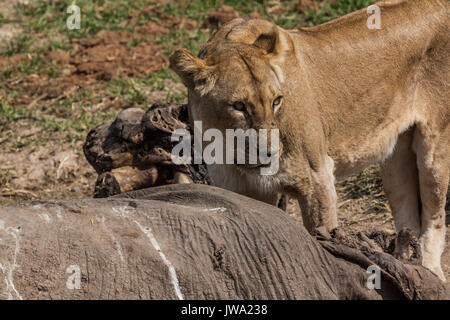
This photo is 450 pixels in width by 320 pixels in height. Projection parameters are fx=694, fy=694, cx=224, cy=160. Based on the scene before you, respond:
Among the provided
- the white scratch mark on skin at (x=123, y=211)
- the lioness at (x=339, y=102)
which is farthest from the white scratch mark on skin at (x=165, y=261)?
the lioness at (x=339, y=102)

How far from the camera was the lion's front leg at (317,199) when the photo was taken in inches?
171

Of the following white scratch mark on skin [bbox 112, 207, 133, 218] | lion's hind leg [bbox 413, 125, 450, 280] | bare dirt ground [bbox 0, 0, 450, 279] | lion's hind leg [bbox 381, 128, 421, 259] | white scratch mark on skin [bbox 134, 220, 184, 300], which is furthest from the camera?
bare dirt ground [bbox 0, 0, 450, 279]

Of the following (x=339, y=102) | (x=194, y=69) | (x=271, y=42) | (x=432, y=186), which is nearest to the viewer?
(x=194, y=69)

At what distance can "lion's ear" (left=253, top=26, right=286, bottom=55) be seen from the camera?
13.7ft

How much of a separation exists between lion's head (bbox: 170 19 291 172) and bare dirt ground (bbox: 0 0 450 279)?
7.64 ft

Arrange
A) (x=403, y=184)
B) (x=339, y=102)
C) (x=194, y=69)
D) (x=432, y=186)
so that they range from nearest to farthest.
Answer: (x=194, y=69) < (x=339, y=102) < (x=432, y=186) < (x=403, y=184)

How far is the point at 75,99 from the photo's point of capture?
7863 millimetres

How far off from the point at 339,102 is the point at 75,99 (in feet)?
13.1

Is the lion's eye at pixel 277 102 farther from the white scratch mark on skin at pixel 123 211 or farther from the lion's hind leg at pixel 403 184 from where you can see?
the lion's hind leg at pixel 403 184

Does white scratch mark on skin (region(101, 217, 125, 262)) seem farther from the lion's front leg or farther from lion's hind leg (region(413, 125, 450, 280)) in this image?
lion's hind leg (region(413, 125, 450, 280))

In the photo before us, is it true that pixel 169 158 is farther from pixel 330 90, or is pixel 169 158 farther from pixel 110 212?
pixel 110 212

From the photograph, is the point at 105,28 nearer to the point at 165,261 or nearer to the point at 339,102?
the point at 339,102

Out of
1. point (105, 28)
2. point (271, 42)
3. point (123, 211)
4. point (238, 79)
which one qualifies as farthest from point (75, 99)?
point (123, 211)

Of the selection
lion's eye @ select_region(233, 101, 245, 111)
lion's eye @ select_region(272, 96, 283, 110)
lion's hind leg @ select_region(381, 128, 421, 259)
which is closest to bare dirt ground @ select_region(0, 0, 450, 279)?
lion's hind leg @ select_region(381, 128, 421, 259)
